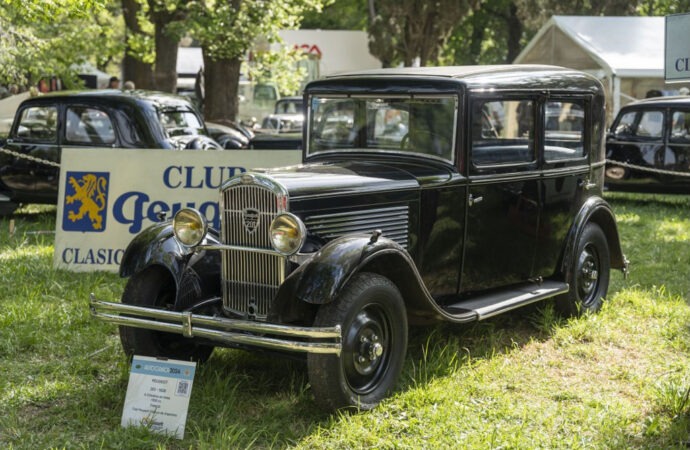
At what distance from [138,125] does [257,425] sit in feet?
21.0

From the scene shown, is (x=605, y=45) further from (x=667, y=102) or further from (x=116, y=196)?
(x=116, y=196)

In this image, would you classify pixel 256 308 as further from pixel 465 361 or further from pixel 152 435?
pixel 465 361

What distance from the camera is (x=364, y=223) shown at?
504 cm

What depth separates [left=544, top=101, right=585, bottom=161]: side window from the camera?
6207 mm

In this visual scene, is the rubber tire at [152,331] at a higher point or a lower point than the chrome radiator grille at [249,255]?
lower

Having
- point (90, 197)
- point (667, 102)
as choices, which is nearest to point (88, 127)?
point (90, 197)

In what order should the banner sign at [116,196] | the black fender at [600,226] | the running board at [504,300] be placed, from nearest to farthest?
the running board at [504,300]
the black fender at [600,226]
the banner sign at [116,196]

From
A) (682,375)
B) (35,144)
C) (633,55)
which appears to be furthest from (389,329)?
(633,55)

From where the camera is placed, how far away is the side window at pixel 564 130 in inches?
244

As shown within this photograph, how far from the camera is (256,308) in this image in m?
4.85

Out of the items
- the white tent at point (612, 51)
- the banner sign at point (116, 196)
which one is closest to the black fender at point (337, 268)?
the banner sign at point (116, 196)

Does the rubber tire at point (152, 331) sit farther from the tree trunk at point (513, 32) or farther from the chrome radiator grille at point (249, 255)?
the tree trunk at point (513, 32)

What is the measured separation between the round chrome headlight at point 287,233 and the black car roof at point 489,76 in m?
1.54

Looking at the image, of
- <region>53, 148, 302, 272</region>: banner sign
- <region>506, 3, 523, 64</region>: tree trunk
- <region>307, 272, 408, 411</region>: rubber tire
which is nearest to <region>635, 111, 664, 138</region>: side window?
<region>53, 148, 302, 272</region>: banner sign
